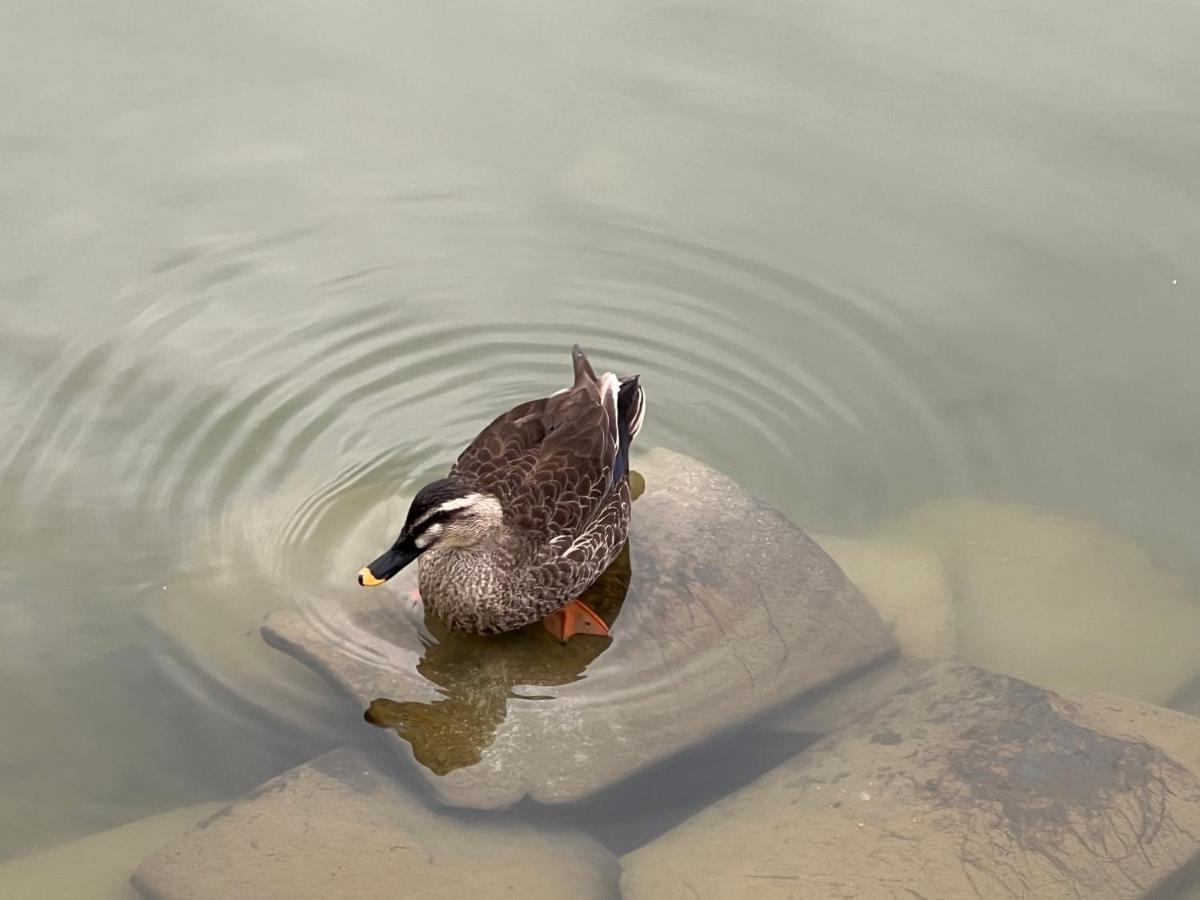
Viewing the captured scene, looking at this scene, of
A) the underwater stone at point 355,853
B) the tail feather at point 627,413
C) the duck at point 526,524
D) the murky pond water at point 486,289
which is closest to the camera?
the underwater stone at point 355,853

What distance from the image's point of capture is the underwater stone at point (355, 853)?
18.0 feet

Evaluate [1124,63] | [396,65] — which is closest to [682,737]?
[396,65]

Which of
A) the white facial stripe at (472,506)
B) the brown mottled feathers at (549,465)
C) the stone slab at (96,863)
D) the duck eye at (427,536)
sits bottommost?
the stone slab at (96,863)

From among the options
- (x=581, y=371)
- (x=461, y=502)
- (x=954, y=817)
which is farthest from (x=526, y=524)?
(x=954, y=817)

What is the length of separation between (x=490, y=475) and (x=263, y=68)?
176 inches

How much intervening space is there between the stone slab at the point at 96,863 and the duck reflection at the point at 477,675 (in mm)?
829

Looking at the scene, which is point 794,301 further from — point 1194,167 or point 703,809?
point 703,809

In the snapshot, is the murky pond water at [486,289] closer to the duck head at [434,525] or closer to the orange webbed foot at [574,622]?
the duck head at [434,525]

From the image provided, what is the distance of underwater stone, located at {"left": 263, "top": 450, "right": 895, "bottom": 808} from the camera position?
235 inches

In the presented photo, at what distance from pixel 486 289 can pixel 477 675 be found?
2824mm

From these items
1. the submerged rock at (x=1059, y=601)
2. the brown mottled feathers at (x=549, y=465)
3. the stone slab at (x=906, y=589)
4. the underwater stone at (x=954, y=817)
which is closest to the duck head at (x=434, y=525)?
the brown mottled feathers at (x=549, y=465)

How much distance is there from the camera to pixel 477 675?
637cm

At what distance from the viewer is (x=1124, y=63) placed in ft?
33.0

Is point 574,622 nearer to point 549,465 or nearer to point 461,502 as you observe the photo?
point 549,465
